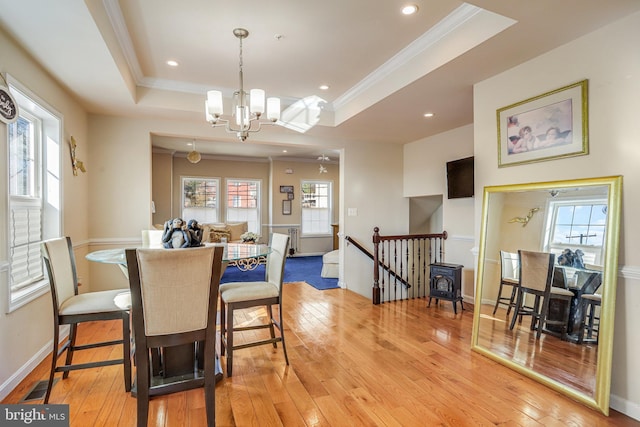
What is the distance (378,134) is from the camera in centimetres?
486

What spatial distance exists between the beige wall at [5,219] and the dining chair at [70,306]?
1.20ft

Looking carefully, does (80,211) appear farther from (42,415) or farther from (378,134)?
(378,134)

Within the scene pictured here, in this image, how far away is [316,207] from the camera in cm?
909

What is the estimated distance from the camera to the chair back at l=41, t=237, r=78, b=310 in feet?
6.45

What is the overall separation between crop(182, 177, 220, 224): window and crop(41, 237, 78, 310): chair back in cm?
590

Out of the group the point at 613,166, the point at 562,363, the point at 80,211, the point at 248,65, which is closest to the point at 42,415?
the point at 80,211

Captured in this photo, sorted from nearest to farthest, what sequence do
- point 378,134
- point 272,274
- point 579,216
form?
1. point 579,216
2. point 272,274
3. point 378,134

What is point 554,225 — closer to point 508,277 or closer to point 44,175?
point 508,277

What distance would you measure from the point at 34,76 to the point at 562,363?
444cm

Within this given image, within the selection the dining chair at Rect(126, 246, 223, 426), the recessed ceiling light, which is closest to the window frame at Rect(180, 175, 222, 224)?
the dining chair at Rect(126, 246, 223, 426)

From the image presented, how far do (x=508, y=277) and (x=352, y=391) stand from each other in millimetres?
1590

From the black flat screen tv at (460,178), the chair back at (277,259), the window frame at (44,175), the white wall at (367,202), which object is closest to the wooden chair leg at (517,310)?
the black flat screen tv at (460,178)

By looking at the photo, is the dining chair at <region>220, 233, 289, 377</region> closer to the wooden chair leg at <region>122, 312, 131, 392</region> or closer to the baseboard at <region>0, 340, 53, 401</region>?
the wooden chair leg at <region>122, 312, 131, 392</region>

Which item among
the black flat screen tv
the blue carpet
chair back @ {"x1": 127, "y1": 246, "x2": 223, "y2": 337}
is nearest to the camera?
chair back @ {"x1": 127, "y1": 246, "x2": 223, "y2": 337}
